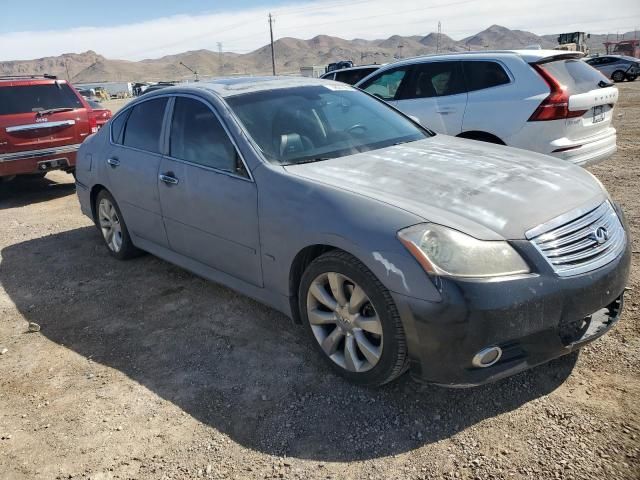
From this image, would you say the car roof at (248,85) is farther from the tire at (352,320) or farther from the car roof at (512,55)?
the car roof at (512,55)

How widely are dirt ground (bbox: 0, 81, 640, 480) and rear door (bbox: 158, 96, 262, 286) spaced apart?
1.74ft

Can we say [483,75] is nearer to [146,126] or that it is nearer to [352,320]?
[146,126]

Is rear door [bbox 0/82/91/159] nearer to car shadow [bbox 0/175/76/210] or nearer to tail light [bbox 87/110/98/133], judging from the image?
tail light [bbox 87/110/98/133]

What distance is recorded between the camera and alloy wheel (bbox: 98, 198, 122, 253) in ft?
16.4

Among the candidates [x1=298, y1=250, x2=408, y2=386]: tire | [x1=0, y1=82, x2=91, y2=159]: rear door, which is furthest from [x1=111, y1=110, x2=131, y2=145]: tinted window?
[x1=0, y1=82, x2=91, y2=159]: rear door

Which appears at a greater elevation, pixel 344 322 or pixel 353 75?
pixel 353 75

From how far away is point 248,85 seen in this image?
396cm

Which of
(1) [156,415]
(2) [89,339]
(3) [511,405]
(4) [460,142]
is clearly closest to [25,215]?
(2) [89,339]

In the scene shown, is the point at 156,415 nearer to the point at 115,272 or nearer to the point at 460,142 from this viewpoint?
the point at 115,272

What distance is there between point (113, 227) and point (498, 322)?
12.9ft

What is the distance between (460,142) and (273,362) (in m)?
2.06

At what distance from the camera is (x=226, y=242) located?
11.4ft

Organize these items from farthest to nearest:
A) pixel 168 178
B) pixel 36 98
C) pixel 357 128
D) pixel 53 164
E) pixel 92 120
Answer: pixel 92 120, pixel 36 98, pixel 53 164, pixel 168 178, pixel 357 128

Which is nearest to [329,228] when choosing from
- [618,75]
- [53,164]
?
[53,164]
